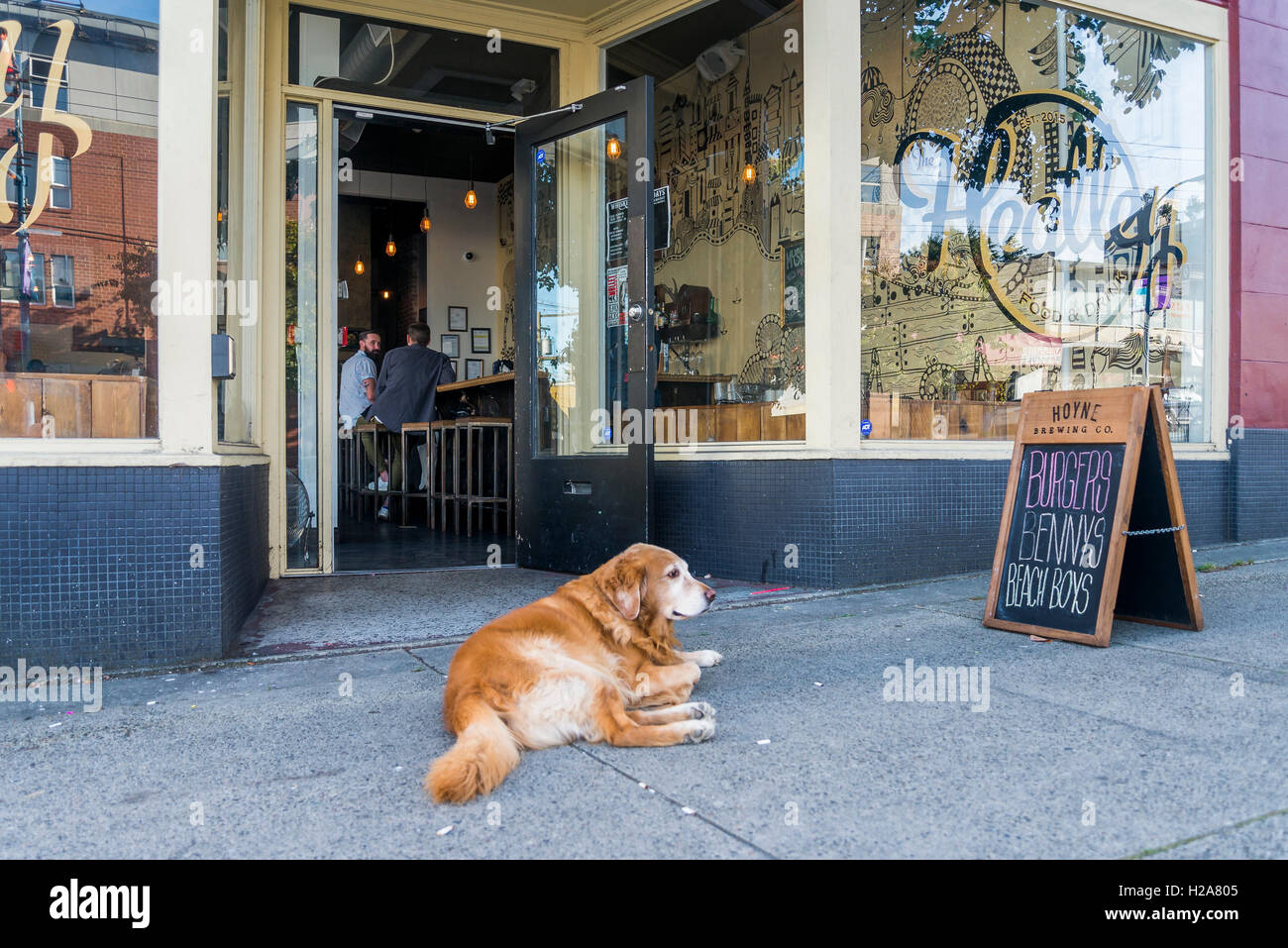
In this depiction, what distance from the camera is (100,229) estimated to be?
3662 millimetres

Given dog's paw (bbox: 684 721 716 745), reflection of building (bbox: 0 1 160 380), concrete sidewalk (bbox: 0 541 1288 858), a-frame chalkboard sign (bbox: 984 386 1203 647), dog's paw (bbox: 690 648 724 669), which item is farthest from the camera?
a-frame chalkboard sign (bbox: 984 386 1203 647)

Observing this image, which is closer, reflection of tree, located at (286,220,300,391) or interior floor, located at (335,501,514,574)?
reflection of tree, located at (286,220,300,391)

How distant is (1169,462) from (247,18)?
5426mm

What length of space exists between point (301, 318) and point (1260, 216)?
708 cm

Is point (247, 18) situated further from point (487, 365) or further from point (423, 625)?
point (487, 365)

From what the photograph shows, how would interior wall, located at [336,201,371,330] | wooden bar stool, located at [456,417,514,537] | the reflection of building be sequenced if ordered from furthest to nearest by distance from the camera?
interior wall, located at [336,201,371,330], wooden bar stool, located at [456,417,514,537], the reflection of building

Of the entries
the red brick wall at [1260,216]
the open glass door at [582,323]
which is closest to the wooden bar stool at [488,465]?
the open glass door at [582,323]

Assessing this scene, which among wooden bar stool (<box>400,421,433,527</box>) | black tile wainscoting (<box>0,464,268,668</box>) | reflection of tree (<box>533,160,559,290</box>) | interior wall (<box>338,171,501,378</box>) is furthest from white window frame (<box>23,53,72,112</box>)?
interior wall (<box>338,171,501,378</box>)

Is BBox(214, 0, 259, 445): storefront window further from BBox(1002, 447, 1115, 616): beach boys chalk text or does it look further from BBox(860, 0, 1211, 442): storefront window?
BBox(860, 0, 1211, 442): storefront window

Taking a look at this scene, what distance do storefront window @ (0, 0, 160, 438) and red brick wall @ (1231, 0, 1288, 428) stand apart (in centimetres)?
724

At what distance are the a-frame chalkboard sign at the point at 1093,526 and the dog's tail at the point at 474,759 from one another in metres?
2.64

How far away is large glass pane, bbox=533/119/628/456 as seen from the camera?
593cm
